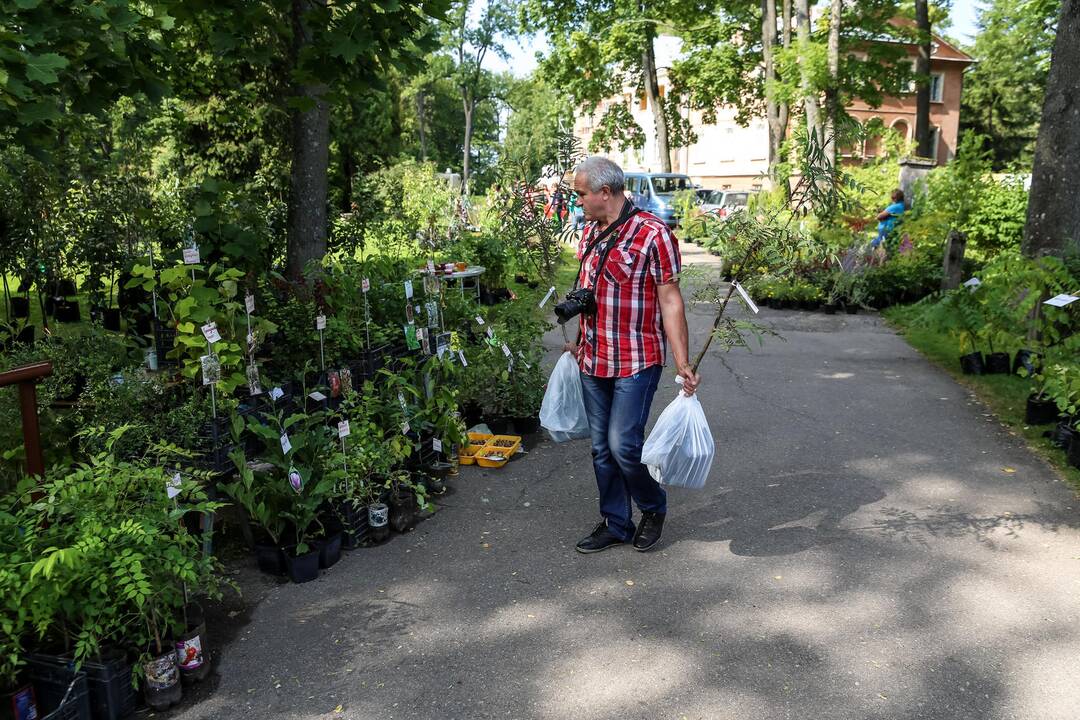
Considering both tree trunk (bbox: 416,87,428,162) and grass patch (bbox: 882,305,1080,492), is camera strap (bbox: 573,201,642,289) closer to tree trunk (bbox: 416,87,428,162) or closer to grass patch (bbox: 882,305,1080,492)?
grass patch (bbox: 882,305,1080,492)

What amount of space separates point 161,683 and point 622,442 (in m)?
2.18

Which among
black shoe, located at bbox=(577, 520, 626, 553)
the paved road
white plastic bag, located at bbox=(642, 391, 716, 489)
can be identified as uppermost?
white plastic bag, located at bbox=(642, 391, 716, 489)

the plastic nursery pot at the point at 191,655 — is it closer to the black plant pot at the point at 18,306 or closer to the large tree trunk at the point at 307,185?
the large tree trunk at the point at 307,185

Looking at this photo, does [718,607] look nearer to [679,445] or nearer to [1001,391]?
[679,445]

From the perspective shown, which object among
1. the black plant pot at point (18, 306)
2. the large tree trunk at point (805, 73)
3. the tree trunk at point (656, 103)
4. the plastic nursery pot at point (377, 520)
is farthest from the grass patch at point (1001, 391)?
the tree trunk at point (656, 103)

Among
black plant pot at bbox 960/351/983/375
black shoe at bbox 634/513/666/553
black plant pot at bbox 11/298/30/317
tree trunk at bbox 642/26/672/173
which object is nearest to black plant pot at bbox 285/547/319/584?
black shoe at bbox 634/513/666/553

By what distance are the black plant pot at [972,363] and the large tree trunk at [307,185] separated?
20.6 feet

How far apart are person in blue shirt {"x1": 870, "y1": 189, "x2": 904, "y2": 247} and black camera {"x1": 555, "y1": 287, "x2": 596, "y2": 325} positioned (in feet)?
37.9

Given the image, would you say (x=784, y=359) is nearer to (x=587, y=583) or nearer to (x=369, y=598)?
(x=587, y=583)

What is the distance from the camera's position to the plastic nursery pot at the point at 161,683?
306 cm

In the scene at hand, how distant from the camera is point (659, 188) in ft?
93.9

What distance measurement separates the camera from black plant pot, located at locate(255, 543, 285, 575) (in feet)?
13.5

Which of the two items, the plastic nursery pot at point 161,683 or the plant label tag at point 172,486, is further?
the plant label tag at point 172,486

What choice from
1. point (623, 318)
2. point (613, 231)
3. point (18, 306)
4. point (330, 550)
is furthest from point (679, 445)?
point (18, 306)
